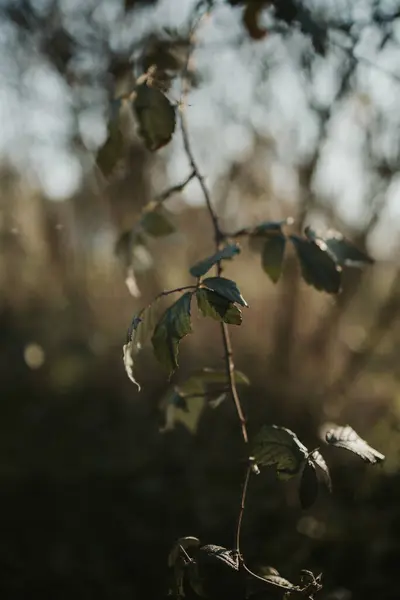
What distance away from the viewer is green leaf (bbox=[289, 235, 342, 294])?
1121mm

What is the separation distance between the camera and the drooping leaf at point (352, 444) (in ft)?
3.28

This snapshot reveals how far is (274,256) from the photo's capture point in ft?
3.93

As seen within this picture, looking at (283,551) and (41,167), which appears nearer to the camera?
(283,551)

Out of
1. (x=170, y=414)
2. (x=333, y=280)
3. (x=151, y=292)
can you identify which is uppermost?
(x=333, y=280)

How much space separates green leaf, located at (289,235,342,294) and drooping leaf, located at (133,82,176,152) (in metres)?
0.28

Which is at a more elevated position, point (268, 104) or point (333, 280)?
point (268, 104)

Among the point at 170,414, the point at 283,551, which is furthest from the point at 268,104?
the point at 170,414

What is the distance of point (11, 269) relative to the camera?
6.82 m

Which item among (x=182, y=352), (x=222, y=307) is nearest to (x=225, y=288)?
(x=222, y=307)

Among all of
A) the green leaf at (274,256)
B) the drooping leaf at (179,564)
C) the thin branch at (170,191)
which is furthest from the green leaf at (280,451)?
the thin branch at (170,191)

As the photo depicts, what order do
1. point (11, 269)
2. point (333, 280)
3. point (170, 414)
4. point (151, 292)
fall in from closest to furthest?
point (333, 280)
point (170, 414)
point (151, 292)
point (11, 269)

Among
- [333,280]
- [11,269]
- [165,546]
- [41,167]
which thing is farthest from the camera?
[11,269]

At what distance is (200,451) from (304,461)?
281cm

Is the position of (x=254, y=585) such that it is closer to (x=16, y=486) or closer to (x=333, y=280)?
(x=333, y=280)
